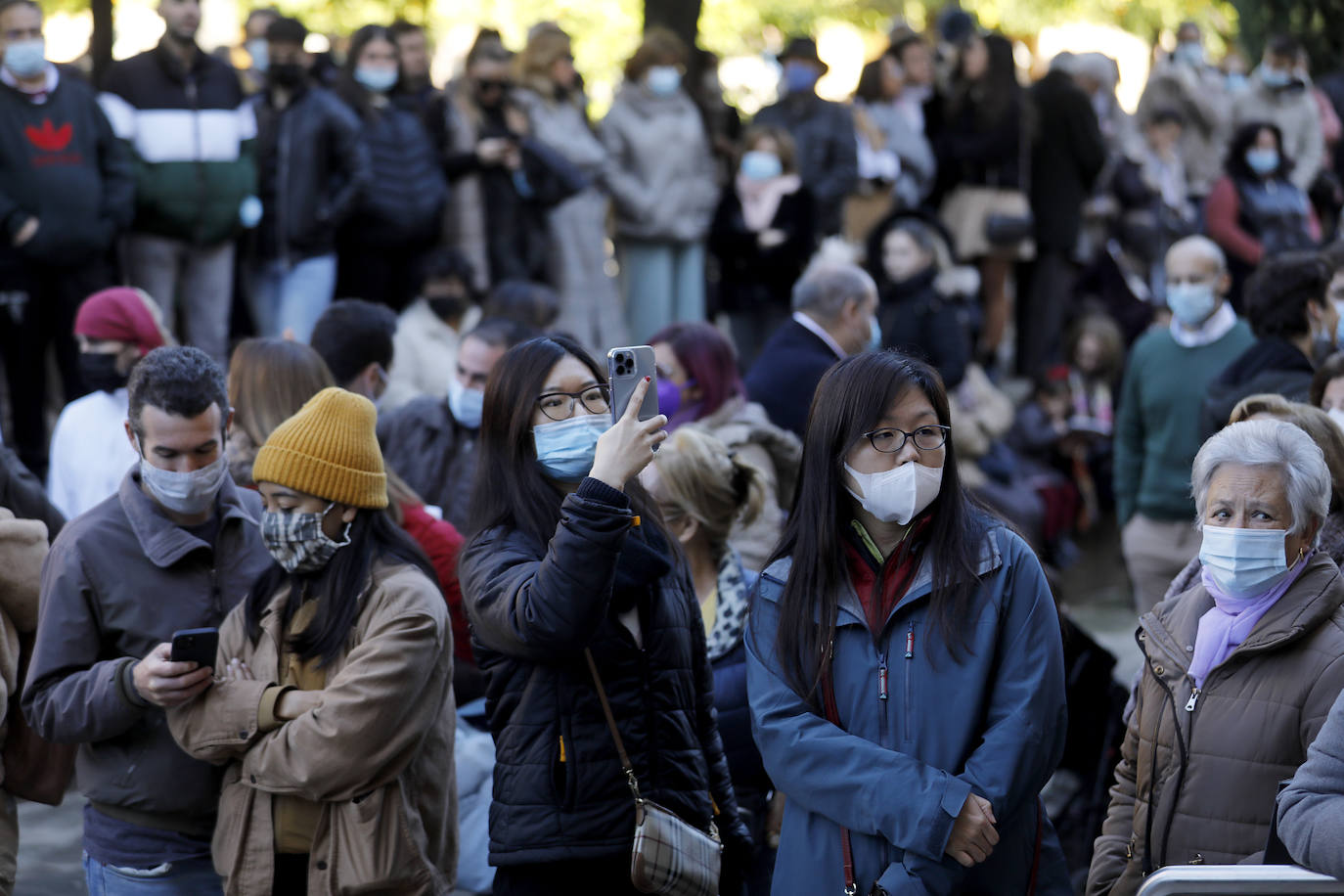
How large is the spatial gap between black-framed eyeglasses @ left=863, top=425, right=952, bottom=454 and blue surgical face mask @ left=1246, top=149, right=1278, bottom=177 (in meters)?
9.49

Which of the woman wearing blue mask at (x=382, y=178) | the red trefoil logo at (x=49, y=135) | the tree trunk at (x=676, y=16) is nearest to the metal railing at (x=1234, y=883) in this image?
the red trefoil logo at (x=49, y=135)

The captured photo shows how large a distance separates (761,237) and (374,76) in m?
2.70

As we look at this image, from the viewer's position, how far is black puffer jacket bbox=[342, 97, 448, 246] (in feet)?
30.8

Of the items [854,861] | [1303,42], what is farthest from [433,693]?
[1303,42]

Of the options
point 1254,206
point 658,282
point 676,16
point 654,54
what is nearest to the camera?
point 654,54

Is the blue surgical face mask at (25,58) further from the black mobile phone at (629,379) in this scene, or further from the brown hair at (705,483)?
the black mobile phone at (629,379)

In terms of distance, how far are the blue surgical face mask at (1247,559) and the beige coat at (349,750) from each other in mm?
1932

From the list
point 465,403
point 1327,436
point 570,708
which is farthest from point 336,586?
point 1327,436

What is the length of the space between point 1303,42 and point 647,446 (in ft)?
47.8

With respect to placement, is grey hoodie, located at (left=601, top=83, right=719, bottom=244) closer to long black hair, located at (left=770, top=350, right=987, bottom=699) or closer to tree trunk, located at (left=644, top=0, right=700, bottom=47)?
tree trunk, located at (left=644, top=0, right=700, bottom=47)

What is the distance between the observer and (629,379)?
3.84m

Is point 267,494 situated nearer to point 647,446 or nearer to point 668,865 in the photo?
point 647,446

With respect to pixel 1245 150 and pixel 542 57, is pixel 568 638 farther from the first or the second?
pixel 1245 150

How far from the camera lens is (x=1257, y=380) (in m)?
6.61
